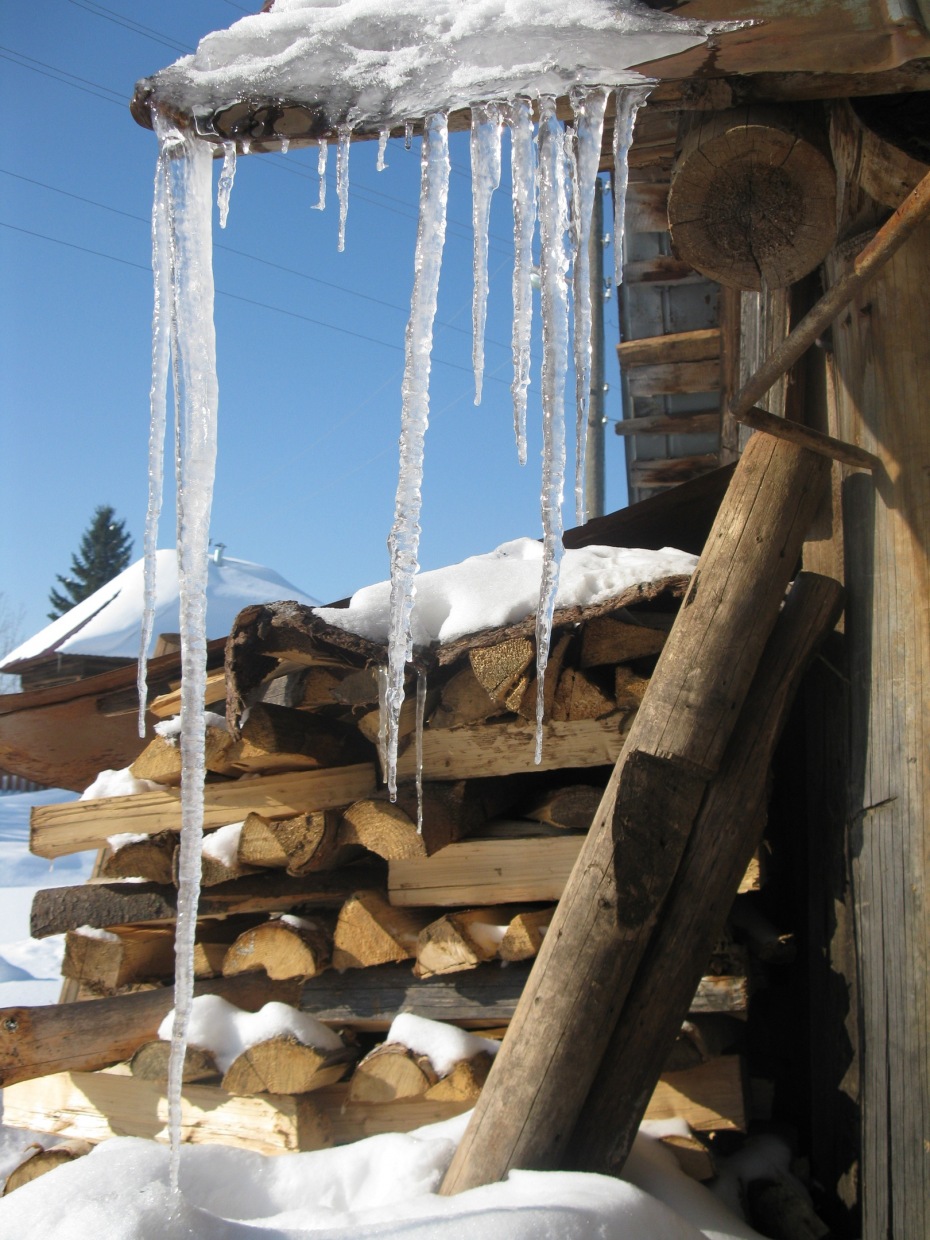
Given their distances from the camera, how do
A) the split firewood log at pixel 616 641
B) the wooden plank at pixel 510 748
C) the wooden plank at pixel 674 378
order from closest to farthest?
the split firewood log at pixel 616 641
the wooden plank at pixel 510 748
the wooden plank at pixel 674 378

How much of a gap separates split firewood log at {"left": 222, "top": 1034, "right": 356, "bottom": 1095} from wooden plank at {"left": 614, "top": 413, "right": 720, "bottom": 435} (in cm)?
368

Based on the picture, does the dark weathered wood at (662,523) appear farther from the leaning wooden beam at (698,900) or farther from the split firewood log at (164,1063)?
the split firewood log at (164,1063)

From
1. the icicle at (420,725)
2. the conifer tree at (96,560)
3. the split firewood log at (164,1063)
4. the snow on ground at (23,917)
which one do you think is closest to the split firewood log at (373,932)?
the icicle at (420,725)

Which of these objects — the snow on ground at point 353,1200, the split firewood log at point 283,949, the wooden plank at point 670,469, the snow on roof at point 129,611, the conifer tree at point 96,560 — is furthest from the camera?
the conifer tree at point 96,560

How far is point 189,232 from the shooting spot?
2.31 metres

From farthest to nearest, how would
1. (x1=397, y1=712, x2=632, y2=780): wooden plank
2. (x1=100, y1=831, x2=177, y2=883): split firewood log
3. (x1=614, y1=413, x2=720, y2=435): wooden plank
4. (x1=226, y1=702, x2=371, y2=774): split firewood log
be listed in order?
(x1=614, y1=413, x2=720, y2=435): wooden plank
(x1=100, y1=831, x2=177, y2=883): split firewood log
(x1=226, y1=702, x2=371, y2=774): split firewood log
(x1=397, y1=712, x2=632, y2=780): wooden plank

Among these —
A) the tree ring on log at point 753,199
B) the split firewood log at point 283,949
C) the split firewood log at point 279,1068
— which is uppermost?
the tree ring on log at point 753,199

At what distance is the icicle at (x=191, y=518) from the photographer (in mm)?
2342

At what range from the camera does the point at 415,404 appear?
96.5 inches

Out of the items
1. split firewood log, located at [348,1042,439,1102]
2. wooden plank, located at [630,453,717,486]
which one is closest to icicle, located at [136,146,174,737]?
split firewood log, located at [348,1042,439,1102]

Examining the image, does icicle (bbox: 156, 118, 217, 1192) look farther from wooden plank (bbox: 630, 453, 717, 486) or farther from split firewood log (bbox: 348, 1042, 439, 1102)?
wooden plank (bbox: 630, 453, 717, 486)

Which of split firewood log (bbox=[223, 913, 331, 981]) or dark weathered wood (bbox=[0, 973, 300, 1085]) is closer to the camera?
split firewood log (bbox=[223, 913, 331, 981])

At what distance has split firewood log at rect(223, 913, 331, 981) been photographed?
10.6 ft

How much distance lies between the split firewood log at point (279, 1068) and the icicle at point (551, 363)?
132 centimetres
